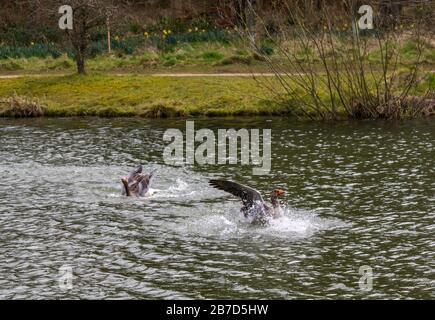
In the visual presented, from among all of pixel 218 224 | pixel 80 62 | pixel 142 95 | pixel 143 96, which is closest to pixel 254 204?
pixel 218 224

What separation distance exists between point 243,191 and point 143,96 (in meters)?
24.7

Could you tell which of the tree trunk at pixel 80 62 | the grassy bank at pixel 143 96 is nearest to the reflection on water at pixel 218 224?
the grassy bank at pixel 143 96

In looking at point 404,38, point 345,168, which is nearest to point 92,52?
point 404,38

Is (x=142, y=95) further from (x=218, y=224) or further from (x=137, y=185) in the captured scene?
(x=218, y=224)

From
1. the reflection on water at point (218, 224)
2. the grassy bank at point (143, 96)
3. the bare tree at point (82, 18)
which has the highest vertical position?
the bare tree at point (82, 18)

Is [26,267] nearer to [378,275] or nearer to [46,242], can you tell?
[46,242]

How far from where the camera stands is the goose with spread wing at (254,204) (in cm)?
2317

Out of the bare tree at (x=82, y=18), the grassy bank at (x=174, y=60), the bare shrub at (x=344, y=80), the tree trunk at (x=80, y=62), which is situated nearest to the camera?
the bare shrub at (x=344, y=80)

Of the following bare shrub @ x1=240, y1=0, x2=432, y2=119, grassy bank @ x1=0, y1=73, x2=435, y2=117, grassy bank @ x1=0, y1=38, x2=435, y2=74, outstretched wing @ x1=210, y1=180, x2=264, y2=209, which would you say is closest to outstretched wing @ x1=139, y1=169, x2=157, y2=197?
outstretched wing @ x1=210, y1=180, x2=264, y2=209

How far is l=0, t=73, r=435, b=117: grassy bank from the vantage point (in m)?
45.4

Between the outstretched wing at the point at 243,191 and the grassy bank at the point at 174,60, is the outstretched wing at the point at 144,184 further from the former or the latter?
the grassy bank at the point at 174,60

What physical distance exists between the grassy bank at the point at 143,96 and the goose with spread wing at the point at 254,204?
2046 centimetres

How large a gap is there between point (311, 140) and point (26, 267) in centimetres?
1827
